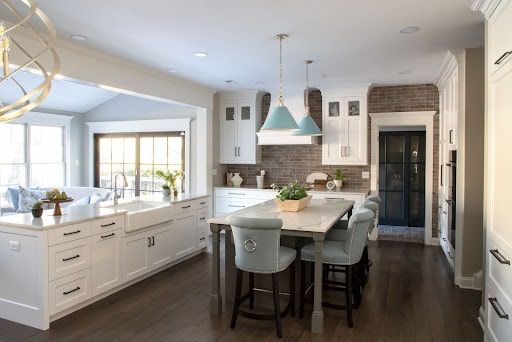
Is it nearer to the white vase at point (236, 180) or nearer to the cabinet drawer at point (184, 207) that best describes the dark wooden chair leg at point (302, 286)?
the cabinet drawer at point (184, 207)

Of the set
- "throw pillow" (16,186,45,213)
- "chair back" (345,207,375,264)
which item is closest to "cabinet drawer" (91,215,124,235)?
"chair back" (345,207,375,264)

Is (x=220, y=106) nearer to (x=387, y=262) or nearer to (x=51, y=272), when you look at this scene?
(x=387, y=262)

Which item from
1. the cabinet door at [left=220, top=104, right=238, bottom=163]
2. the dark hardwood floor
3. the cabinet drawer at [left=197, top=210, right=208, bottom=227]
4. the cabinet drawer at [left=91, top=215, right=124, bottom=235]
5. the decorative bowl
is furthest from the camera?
the cabinet door at [left=220, top=104, right=238, bottom=163]


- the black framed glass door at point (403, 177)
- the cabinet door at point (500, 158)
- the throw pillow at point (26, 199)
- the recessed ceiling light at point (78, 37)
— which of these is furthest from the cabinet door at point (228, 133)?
the cabinet door at point (500, 158)

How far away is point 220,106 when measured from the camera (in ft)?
24.0

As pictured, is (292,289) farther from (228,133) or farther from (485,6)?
(228,133)

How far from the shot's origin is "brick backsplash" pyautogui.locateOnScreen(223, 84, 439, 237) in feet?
21.1

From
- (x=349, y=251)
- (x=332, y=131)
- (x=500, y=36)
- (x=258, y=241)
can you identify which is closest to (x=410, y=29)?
(x=500, y=36)

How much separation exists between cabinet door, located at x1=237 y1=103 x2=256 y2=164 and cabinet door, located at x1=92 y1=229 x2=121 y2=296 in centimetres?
350

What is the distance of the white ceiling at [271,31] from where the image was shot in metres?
3.17

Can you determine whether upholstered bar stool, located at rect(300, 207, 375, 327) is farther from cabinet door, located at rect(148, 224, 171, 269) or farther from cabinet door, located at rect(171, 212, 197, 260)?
cabinet door, located at rect(171, 212, 197, 260)

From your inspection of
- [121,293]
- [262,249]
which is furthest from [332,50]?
[121,293]

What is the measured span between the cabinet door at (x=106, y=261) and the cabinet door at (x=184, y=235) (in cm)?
105

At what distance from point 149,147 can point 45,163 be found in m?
2.15
